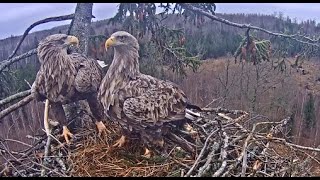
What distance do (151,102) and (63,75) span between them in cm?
48

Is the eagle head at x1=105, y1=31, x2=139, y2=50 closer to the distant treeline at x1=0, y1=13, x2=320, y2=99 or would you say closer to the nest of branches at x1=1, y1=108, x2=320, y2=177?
the nest of branches at x1=1, y1=108, x2=320, y2=177

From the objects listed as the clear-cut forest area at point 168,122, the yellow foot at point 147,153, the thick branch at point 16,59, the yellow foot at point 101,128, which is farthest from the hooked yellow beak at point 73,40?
the thick branch at point 16,59

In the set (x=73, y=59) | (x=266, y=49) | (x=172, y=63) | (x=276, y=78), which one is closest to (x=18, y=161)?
(x=73, y=59)

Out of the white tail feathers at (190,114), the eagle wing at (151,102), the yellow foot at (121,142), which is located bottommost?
the yellow foot at (121,142)

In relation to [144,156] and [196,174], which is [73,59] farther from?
[196,174]

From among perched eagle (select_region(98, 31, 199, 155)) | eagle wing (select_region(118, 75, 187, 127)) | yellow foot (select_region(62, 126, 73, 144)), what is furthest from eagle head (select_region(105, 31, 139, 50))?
yellow foot (select_region(62, 126, 73, 144))

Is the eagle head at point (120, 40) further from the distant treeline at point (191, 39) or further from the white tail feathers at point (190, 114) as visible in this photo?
the distant treeline at point (191, 39)

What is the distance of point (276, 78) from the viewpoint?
7684mm

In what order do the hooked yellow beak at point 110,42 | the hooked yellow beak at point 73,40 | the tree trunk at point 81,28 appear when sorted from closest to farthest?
the hooked yellow beak at point 110,42
the hooked yellow beak at point 73,40
the tree trunk at point 81,28

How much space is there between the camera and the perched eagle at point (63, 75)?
7.72 feet

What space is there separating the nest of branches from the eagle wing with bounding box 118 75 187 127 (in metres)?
0.21

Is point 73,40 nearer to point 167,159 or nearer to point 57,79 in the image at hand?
point 57,79

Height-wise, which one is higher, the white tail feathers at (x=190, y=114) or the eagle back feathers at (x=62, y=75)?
the eagle back feathers at (x=62, y=75)

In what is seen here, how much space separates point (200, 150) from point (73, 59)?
81 centimetres
